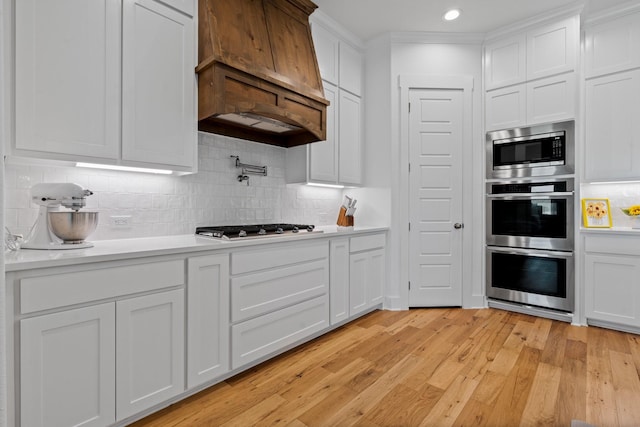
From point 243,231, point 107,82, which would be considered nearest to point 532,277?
point 243,231

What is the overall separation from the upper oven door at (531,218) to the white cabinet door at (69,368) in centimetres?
355

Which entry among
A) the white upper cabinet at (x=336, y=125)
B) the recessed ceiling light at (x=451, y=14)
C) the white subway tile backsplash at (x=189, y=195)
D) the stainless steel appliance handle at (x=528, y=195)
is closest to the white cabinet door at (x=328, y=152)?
the white upper cabinet at (x=336, y=125)

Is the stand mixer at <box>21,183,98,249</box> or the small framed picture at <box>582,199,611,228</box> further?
the small framed picture at <box>582,199,611,228</box>

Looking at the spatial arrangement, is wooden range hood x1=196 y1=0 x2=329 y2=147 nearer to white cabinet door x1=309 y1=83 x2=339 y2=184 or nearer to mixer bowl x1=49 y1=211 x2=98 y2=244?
white cabinet door x1=309 y1=83 x2=339 y2=184

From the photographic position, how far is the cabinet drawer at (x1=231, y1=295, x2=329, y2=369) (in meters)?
2.12

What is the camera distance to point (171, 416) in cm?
177

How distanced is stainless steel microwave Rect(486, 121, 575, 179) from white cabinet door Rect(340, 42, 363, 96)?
156 cm

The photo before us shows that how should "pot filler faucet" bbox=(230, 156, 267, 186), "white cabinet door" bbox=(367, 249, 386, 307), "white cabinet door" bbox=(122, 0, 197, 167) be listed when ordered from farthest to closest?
"white cabinet door" bbox=(367, 249, 386, 307)
"pot filler faucet" bbox=(230, 156, 267, 186)
"white cabinet door" bbox=(122, 0, 197, 167)

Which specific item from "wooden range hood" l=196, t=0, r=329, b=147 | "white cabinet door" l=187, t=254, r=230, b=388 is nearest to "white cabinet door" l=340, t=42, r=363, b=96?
"wooden range hood" l=196, t=0, r=329, b=147

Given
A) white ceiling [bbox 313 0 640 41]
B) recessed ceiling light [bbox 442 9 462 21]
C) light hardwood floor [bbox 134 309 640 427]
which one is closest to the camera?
light hardwood floor [bbox 134 309 640 427]

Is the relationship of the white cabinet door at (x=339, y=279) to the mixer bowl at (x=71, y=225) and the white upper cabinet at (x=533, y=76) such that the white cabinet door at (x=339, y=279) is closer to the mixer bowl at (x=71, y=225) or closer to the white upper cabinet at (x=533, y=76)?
the mixer bowl at (x=71, y=225)

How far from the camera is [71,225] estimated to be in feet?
5.48

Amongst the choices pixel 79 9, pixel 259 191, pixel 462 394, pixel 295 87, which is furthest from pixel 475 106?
pixel 79 9

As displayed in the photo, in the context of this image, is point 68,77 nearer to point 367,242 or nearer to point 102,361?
point 102,361
